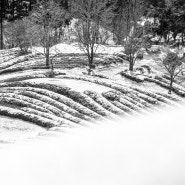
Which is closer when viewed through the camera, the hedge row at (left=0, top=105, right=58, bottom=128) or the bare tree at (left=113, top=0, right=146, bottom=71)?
the hedge row at (left=0, top=105, right=58, bottom=128)

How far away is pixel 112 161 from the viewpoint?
1178 centimetres

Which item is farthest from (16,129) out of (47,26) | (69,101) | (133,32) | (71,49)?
(71,49)

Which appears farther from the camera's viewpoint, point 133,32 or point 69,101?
point 133,32

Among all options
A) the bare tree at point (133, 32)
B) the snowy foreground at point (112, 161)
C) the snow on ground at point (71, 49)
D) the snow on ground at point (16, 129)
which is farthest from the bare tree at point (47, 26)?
the snowy foreground at point (112, 161)

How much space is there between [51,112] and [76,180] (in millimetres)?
28446

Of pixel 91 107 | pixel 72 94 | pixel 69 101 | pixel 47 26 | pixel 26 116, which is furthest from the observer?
pixel 47 26

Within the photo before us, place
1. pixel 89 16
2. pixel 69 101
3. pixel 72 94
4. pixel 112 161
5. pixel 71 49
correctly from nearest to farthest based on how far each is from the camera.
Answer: pixel 112 161, pixel 69 101, pixel 72 94, pixel 89 16, pixel 71 49

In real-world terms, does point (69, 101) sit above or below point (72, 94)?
below

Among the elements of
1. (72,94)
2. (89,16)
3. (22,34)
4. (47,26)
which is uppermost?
(89,16)

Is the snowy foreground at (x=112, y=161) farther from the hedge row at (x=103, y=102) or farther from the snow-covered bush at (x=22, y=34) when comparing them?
the snow-covered bush at (x=22, y=34)

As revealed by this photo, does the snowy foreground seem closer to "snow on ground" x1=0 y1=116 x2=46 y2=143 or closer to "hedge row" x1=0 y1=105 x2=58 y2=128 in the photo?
"snow on ground" x1=0 y1=116 x2=46 y2=143

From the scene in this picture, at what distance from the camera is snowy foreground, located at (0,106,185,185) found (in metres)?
10.9

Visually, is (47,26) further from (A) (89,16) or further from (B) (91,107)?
(B) (91,107)

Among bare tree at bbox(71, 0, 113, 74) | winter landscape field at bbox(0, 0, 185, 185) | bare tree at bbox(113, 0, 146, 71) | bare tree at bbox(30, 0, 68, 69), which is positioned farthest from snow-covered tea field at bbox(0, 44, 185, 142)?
bare tree at bbox(71, 0, 113, 74)
